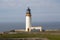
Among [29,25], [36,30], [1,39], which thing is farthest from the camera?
[29,25]

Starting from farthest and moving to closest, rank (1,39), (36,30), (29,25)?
(29,25), (36,30), (1,39)

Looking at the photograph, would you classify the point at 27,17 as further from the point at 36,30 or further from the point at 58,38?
the point at 58,38

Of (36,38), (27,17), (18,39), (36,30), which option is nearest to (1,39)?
(18,39)

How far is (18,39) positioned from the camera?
78.0ft

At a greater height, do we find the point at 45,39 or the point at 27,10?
the point at 27,10

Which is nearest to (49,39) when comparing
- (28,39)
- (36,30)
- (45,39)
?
(45,39)

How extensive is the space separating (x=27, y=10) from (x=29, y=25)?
2.43m

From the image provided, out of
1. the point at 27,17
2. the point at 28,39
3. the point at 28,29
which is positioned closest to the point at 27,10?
the point at 27,17

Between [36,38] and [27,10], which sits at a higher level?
[27,10]

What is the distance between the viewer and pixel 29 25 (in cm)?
3344

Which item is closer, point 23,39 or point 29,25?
point 23,39

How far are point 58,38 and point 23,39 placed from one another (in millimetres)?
3714

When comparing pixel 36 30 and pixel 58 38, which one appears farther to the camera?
pixel 36 30

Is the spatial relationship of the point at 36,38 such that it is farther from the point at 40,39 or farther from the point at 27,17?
the point at 27,17
